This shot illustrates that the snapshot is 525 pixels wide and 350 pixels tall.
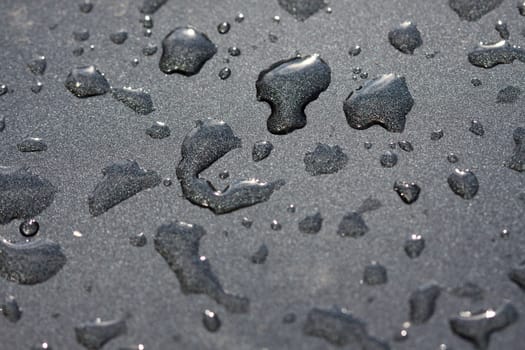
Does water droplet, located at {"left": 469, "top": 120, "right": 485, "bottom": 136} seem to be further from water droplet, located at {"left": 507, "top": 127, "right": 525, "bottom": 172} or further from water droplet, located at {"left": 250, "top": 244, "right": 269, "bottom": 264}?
water droplet, located at {"left": 250, "top": 244, "right": 269, "bottom": 264}

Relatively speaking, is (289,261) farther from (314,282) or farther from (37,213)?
(37,213)

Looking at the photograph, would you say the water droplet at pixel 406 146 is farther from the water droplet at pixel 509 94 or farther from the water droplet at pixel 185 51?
the water droplet at pixel 185 51

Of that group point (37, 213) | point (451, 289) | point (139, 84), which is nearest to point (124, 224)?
point (37, 213)

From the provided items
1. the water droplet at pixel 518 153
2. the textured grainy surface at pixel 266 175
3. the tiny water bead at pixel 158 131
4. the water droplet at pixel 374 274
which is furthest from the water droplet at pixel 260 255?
the water droplet at pixel 518 153

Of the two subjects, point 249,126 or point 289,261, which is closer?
point 289,261

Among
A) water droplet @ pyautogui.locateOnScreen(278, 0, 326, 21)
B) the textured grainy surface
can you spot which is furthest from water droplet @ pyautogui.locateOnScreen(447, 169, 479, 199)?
water droplet @ pyautogui.locateOnScreen(278, 0, 326, 21)

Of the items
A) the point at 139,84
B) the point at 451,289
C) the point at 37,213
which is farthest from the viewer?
the point at 139,84

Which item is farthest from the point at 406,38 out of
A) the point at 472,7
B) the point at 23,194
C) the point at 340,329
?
the point at 23,194
